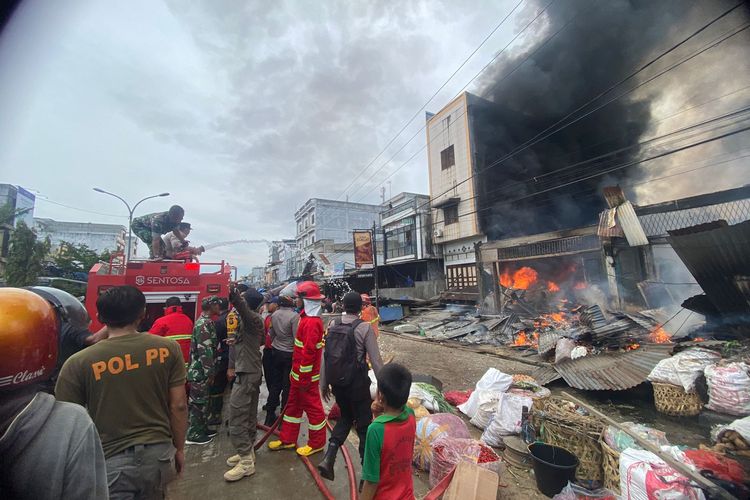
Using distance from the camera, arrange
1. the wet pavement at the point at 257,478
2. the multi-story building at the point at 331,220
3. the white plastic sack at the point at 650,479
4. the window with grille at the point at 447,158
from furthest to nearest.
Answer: the multi-story building at the point at 331,220, the window with grille at the point at 447,158, the wet pavement at the point at 257,478, the white plastic sack at the point at 650,479

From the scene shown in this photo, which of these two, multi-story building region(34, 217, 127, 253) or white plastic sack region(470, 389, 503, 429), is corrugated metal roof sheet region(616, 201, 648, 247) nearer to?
white plastic sack region(470, 389, 503, 429)

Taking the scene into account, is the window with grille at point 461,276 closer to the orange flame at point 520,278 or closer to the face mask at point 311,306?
the orange flame at point 520,278

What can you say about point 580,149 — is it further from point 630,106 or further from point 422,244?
point 422,244

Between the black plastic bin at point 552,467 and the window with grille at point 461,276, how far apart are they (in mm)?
18358

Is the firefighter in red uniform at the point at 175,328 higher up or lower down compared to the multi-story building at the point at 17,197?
lower down

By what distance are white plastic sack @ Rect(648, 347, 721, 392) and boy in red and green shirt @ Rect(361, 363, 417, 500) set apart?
5.68m

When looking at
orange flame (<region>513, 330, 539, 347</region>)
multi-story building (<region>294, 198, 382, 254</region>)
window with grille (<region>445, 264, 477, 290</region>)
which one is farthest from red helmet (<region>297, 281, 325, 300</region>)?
multi-story building (<region>294, 198, 382, 254</region>)

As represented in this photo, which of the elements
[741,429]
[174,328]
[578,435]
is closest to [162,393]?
[174,328]

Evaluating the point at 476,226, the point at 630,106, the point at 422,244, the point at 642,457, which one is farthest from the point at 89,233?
the point at 630,106

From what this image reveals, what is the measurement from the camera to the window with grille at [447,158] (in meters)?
23.8

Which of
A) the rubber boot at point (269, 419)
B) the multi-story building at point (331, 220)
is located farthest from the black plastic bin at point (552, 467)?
the multi-story building at point (331, 220)

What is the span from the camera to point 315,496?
3129 mm

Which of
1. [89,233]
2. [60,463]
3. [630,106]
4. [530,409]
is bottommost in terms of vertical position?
[530,409]

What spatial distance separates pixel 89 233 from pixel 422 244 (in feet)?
121
